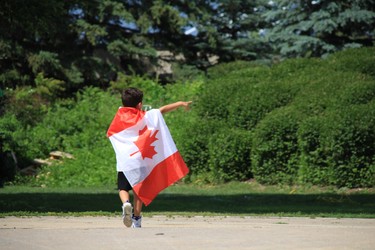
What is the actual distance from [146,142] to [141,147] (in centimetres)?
8

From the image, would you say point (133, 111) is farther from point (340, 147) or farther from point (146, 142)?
point (340, 147)

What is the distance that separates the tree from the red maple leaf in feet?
67.8

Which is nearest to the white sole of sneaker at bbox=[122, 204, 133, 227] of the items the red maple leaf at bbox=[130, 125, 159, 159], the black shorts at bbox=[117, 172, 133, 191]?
the black shorts at bbox=[117, 172, 133, 191]

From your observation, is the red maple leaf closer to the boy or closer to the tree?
the boy

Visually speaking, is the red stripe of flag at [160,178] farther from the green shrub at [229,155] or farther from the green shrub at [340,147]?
the green shrub at [229,155]

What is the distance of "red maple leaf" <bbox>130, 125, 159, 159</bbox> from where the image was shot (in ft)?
34.1

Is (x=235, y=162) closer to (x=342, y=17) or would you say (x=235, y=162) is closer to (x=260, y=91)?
(x=260, y=91)

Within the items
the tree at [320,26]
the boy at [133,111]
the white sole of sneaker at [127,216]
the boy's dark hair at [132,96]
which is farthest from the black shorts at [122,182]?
the tree at [320,26]

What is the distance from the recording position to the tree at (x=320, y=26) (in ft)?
99.9

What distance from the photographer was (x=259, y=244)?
778 cm

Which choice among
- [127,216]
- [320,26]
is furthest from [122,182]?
[320,26]

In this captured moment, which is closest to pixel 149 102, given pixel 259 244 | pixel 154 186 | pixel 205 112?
pixel 205 112

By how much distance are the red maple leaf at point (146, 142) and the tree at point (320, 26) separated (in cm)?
2066

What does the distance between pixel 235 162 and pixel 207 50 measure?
1426cm
